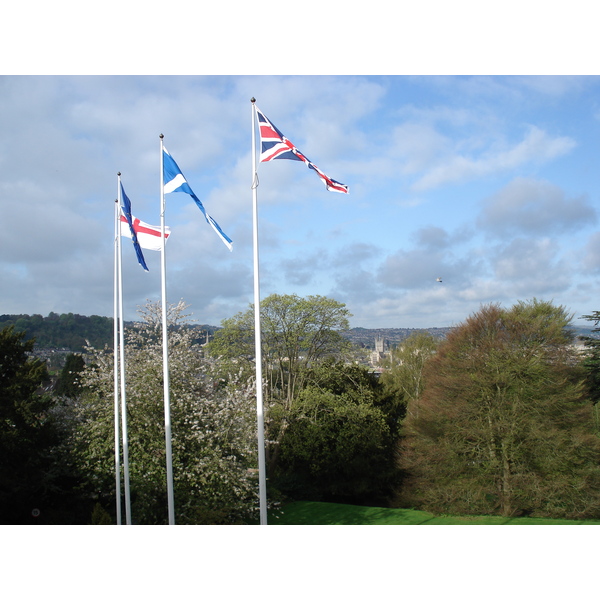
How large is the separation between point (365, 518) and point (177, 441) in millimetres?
8288

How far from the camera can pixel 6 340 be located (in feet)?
58.2

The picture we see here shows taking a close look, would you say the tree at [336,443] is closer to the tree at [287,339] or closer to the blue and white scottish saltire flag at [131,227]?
the tree at [287,339]

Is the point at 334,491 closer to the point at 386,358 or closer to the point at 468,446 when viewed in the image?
the point at 468,446

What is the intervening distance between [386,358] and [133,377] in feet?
87.3

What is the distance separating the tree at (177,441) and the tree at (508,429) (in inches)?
306

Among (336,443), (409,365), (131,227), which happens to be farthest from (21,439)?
(409,365)

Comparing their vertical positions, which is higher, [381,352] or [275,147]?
[275,147]

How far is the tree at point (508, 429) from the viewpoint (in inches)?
723

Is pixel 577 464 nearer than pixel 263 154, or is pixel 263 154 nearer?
pixel 263 154

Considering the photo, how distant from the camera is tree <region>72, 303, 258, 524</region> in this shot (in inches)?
613

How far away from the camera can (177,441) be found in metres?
16.1

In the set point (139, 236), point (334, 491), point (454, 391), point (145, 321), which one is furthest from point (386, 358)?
point (139, 236)

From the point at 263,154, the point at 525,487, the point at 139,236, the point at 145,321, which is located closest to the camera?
the point at 263,154

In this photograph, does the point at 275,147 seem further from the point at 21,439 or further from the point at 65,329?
the point at 65,329
